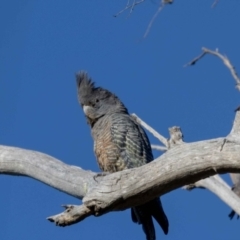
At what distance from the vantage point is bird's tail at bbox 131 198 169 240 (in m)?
6.49

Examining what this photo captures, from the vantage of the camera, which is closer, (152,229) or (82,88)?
(152,229)

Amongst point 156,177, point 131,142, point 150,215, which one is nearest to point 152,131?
point 131,142

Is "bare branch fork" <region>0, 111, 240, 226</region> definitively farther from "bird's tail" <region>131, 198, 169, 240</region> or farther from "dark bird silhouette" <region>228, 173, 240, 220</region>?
"dark bird silhouette" <region>228, 173, 240, 220</region>

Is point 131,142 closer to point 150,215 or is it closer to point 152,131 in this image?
point 152,131

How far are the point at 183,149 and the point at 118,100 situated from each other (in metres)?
3.84

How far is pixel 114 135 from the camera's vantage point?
766 cm

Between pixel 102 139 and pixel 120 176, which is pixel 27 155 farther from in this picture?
pixel 102 139

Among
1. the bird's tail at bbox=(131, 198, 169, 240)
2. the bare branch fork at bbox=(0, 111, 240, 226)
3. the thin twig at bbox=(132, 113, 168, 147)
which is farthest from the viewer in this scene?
the thin twig at bbox=(132, 113, 168, 147)

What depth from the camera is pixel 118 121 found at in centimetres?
788

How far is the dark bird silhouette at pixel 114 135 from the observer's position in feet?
24.2

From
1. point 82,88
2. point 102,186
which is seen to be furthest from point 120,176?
point 82,88

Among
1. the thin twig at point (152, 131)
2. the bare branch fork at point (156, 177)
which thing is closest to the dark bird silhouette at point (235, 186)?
the thin twig at point (152, 131)

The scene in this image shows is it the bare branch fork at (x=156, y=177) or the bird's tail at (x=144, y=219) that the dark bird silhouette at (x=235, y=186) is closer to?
the bird's tail at (x=144, y=219)

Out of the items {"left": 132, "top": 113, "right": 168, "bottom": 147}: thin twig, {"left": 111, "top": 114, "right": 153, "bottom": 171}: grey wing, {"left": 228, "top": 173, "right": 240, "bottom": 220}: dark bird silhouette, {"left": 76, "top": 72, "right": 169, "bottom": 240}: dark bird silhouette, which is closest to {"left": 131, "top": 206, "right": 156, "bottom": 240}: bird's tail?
{"left": 76, "top": 72, "right": 169, "bottom": 240}: dark bird silhouette
